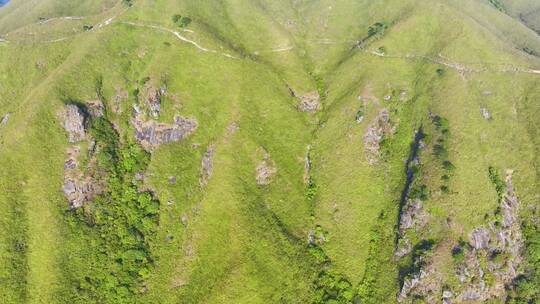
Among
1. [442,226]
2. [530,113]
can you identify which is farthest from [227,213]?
[530,113]

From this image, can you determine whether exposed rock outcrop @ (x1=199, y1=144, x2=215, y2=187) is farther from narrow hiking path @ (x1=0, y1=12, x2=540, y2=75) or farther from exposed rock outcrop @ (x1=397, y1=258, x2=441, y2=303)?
exposed rock outcrop @ (x1=397, y1=258, x2=441, y2=303)

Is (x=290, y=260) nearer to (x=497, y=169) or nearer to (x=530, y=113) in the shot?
(x=497, y=169)

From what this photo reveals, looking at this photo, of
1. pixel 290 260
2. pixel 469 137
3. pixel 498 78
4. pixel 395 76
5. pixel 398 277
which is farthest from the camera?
pixel 395 76

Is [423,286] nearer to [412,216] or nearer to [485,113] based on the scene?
[412,216]

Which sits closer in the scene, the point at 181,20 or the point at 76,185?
the point at 76,185

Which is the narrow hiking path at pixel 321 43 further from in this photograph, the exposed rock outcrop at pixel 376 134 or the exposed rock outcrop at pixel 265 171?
the exposed rock outcrop at pixel 265 171

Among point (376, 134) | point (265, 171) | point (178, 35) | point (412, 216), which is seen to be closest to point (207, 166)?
point (265, 171)
